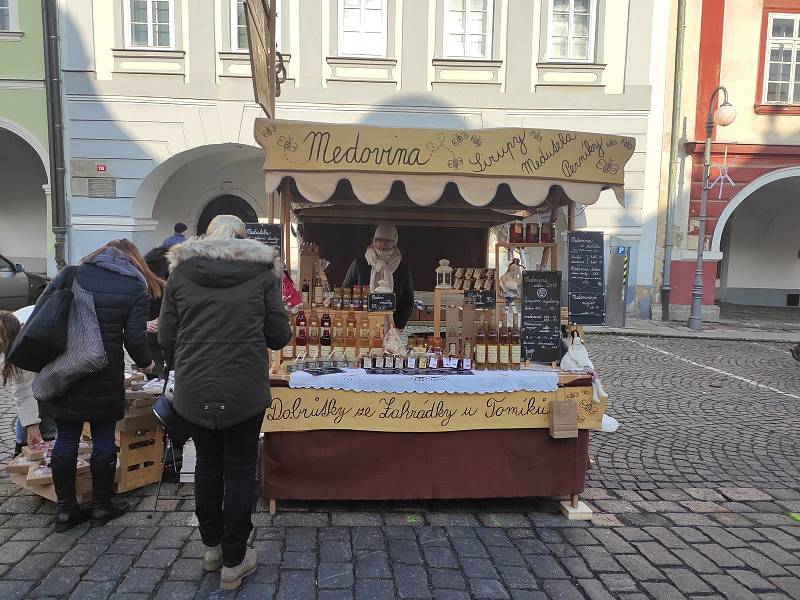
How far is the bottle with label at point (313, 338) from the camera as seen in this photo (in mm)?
3836

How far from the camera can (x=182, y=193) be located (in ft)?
44.0

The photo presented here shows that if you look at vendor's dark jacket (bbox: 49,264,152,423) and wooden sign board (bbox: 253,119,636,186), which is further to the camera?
wooden sign board (bbox: 253,119,636,186)

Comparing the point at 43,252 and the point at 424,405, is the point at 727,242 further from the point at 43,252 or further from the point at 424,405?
the point at 43,252

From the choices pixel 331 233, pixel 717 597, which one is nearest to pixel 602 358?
pixel 331 233

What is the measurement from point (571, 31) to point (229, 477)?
1228 centimetres

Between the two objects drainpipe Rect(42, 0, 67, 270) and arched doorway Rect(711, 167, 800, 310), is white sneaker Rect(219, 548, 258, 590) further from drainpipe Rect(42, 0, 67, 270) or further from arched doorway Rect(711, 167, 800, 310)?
arched doorway Rect(711, 167, 800, 310)

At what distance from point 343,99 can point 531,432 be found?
9900 millimetres

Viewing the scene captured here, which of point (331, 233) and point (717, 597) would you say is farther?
point (331, 233)

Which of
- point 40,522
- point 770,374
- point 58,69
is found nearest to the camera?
point 40,522

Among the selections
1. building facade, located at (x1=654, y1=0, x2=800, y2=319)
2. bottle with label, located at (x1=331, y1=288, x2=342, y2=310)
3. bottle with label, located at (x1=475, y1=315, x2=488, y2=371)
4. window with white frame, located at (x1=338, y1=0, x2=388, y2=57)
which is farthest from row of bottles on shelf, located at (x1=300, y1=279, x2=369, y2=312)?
building facade, located at (x1=654, y1=0, x2=800, y2=319)

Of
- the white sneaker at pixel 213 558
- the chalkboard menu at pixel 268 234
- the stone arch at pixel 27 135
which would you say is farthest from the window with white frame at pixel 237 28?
the white sneaker at pixel 213 558

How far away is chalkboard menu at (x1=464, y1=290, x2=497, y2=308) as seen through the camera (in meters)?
4.28

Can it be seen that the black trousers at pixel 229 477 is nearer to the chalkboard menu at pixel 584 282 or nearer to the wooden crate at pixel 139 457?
the wooden crate at pixel 139 457

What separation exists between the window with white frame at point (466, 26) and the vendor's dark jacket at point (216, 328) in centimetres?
1072
